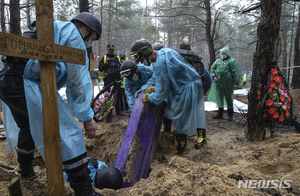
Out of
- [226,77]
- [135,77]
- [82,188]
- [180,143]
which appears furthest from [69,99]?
[226,77]

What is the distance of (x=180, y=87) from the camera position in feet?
9.70

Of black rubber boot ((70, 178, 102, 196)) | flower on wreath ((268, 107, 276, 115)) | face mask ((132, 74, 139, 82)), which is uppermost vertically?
face mask ((132, 74, 139, 82))

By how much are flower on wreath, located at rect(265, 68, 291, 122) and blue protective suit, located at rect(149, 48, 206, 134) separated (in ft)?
3.84

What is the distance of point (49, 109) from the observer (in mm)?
1331

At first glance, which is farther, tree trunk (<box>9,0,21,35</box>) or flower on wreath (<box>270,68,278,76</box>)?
tree trunk (<box>9,0,21,35</box>)

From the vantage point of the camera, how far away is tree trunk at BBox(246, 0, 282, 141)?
3184 millimetres

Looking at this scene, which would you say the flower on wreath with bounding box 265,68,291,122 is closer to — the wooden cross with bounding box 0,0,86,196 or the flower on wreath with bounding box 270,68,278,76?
the flower on wreath with bounding box 270,68,278,76

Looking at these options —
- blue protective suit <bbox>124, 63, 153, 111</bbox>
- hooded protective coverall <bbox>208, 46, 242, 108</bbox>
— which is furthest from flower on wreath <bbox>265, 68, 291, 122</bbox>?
blue protective suit <bbox>124, 63, 153, 111</bbox>

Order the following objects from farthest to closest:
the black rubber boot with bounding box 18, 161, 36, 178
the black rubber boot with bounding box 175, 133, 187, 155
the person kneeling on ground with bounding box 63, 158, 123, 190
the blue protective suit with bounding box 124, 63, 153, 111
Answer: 1. the blue protective suit with bounding box 124, 63, 153, 111
2. the black rubber boot with bounding box 175, 133, 187, 155
3. the person kneeling on ground with bounding box 63, 158, 123, 190
4. the black rubber boot with bounding box 18, 161, 36, 178

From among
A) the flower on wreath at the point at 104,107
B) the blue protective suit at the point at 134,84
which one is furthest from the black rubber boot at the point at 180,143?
the flower on wreath at the point at 104,107

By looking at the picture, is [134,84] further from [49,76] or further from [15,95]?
[49,76]

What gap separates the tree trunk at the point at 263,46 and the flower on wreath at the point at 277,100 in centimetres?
21

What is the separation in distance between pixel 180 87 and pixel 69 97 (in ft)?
5.85

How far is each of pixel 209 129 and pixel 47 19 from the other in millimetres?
4112
